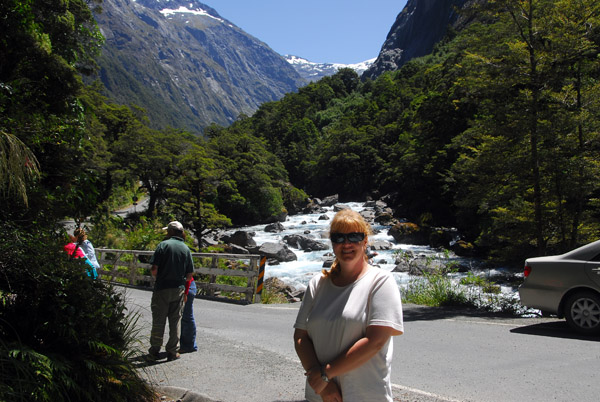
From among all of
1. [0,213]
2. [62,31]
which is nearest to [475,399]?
[0,213]

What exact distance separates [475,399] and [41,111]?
6.53 meters

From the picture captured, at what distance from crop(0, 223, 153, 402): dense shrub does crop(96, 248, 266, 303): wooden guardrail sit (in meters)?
6.20

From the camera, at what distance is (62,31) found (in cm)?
1283

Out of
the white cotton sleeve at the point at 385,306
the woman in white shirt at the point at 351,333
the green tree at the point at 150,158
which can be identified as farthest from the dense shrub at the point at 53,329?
the green tree at the point at 150,158

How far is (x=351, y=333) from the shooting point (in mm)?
2510

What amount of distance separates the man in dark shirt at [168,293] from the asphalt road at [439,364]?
10.0 inches

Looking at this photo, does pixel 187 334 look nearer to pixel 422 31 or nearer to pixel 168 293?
pixel 168 293

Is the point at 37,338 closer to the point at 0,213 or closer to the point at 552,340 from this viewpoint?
the point at 0,213

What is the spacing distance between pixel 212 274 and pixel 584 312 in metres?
10.0

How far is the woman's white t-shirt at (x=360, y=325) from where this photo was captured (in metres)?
2.50

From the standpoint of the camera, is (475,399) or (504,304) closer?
(475,399)

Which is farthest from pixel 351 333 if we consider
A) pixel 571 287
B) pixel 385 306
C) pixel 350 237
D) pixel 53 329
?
pixel 571 287

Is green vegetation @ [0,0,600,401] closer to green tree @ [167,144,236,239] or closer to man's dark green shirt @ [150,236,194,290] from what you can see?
green tree @ [167,144,236,239]

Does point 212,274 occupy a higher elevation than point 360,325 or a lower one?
lower
